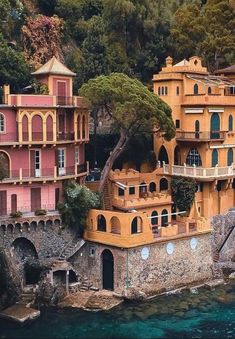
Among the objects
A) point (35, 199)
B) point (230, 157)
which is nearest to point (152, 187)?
point (230, 157)

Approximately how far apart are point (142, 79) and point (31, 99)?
2230 centimetres

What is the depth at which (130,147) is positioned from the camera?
53.8m

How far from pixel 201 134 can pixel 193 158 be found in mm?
2296

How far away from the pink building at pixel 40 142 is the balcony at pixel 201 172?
869cm

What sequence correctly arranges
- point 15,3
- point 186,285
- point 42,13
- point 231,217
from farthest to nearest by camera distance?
point 42,13 < point 15,3 < point 231,217 < point 186,285

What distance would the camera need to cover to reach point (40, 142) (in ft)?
143

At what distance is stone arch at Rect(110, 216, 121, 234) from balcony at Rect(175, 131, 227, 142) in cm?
1092

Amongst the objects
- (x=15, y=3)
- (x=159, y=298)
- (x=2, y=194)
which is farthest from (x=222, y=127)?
(x=15, y=3)

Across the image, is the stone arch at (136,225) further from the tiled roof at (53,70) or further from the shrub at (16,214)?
the tiled roof at (53,70)

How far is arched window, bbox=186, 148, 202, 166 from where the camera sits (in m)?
51.2

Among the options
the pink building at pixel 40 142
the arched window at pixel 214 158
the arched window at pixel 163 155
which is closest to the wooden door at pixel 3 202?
the pink building at pixel 40 142

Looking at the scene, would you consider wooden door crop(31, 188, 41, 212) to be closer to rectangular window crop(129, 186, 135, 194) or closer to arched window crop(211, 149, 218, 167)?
rectangular window crop(129, 186, 135, 194)

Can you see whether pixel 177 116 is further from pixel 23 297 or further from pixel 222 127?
pixel 23 297

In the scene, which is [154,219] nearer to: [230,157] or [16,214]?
[230,157]
